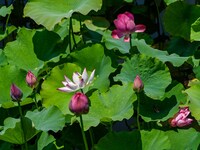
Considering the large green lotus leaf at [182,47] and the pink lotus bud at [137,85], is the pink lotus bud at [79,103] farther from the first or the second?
the large green lotus leaf at [182,47]

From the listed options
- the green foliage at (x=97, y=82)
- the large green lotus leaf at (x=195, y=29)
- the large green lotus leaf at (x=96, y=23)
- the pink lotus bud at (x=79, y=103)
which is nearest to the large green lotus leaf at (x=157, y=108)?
the green foliage at (x=97, y=82)

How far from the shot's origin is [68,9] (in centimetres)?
219

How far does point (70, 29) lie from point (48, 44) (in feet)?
0.34

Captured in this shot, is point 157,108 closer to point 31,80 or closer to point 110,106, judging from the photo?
point 110,106

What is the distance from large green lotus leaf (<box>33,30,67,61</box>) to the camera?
86.2 inches

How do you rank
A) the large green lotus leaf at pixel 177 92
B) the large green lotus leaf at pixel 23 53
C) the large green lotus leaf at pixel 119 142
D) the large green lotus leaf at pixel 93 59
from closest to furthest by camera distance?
Answer: the large green lotus leaf at pixel 119 142
the large green lotus leaf at pixel 177 92
the large green lotus leaf at pixel 93 59
the large green lotus leaf at pixel 23 53

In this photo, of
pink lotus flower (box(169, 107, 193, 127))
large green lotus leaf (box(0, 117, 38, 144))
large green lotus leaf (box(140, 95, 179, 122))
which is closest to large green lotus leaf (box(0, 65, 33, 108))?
large green lotus leaf (box(0, 117, 38, 144))

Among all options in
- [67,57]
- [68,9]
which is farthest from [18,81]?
[68,9]

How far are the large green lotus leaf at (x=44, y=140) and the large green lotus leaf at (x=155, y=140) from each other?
0.92ft

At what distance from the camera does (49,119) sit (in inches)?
69.3

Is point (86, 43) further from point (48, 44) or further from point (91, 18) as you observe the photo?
point (91, 18)

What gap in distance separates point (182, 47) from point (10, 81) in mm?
748

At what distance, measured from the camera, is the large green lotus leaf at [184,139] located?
170 centimetres

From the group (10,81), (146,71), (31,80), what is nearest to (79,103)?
(31,80)
